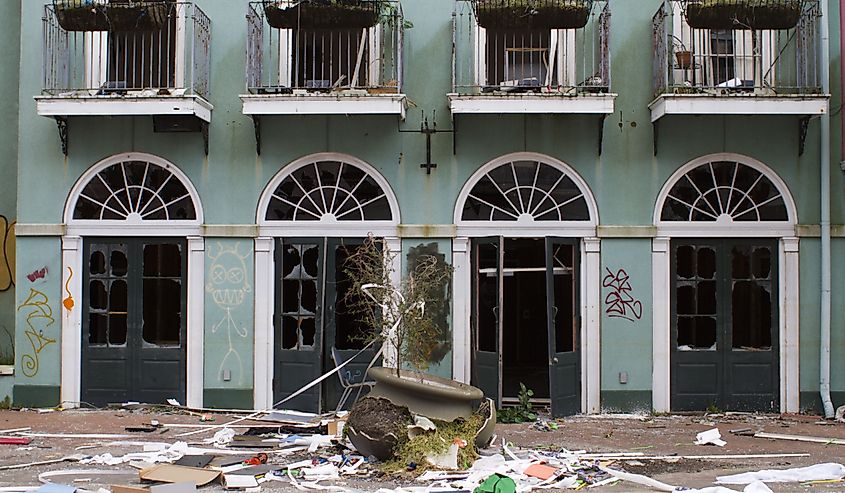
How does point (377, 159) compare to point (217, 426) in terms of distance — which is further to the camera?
point (377, 159)

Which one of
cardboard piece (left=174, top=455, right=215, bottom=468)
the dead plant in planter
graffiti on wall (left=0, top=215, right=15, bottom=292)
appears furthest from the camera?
graffiti on wall (left=0, top=215, right=15, bottom=292)

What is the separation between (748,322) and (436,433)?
5.47 m

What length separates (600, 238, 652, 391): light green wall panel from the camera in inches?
500

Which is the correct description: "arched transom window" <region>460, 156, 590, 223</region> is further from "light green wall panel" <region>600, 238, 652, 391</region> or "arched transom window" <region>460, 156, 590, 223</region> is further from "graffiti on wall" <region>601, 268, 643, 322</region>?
"graffiti on wall" <region>601, 268, 643, 322</region>

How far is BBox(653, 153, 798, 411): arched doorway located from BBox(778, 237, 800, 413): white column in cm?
1

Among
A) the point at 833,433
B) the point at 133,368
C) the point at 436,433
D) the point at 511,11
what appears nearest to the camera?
the point at 436,433

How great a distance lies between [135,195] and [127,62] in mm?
1748

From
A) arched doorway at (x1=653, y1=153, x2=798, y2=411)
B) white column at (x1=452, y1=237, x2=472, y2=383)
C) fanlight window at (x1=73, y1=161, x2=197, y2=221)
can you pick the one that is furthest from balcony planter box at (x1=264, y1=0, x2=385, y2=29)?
arched doorway at (x1=653, y1=153, x2=798, y2=411)

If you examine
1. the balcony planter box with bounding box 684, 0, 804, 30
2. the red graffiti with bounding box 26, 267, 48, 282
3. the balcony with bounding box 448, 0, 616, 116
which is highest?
the balcony planter box with bounding box 684, 0, 804, 30

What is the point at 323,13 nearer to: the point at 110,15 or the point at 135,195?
the point at 110,15

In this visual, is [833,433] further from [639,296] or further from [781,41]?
[781,41]

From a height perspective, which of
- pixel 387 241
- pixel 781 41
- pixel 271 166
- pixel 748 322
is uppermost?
pixel 781 41

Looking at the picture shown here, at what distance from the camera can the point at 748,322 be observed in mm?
12766

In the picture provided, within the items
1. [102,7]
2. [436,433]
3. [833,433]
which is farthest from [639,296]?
[102,7]
